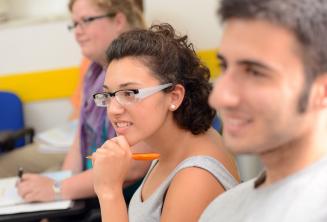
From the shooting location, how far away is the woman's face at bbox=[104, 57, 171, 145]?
1329mm

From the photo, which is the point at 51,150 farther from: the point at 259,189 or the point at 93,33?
the point at 259,189

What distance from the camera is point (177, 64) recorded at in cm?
138

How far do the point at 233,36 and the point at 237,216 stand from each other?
35 centimetres

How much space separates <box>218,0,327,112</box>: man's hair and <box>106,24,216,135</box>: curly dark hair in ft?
1.99

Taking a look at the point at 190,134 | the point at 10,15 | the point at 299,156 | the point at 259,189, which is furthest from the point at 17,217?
the point at 10,15

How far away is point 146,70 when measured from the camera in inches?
52.8

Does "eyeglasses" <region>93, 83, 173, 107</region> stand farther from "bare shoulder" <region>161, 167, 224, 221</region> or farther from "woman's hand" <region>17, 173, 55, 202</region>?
"woman's hand" <region>17, 173, 55, 202</region>

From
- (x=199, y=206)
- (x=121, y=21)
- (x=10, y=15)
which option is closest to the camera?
(x=199, y=206)

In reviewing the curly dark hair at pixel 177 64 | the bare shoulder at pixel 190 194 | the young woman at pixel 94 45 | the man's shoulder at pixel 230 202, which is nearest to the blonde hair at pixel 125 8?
the young woman at pixel 94 45

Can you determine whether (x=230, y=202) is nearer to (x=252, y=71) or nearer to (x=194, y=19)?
(x=252, y=71)

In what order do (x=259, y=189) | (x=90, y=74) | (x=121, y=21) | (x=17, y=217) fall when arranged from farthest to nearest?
1. (x=90, y=74)
2. (x=121, y=21)
3. (x=17, y=217)
4. (x=259, y=189)

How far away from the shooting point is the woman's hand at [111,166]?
4.30 feet

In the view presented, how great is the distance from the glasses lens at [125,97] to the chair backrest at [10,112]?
1867 millimetres

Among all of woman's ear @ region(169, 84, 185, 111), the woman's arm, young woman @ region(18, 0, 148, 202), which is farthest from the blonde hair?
woman's ear @ region(169, 84, 185, 111)
